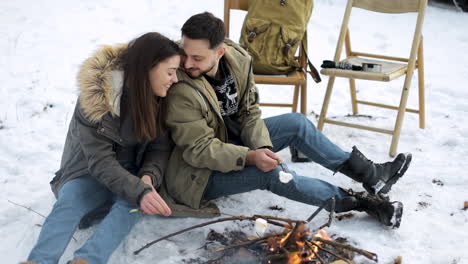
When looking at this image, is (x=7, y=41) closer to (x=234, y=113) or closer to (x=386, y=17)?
(x=234, y=113)

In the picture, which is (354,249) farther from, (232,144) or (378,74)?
(378,74)

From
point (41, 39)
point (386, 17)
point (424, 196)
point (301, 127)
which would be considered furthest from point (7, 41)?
point (386, 17)

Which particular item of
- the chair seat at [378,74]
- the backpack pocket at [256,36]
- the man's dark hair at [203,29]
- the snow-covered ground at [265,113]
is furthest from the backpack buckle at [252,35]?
the man's dark hair at [203,29]

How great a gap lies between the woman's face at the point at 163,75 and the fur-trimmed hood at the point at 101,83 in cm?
16

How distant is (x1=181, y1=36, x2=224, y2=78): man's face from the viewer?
8.79ft

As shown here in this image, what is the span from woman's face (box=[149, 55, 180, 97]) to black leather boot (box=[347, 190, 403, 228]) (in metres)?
1.23

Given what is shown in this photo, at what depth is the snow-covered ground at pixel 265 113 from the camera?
9.06 feet

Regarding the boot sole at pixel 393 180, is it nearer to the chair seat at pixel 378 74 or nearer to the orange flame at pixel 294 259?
the chair seat at pixel 378 74

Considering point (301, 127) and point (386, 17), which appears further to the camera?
point (386, 17)

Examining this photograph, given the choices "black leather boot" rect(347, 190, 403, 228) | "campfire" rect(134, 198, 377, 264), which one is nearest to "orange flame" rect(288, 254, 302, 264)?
"campfire" rect(134, 198, 377, 264)

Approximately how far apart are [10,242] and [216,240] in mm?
1069

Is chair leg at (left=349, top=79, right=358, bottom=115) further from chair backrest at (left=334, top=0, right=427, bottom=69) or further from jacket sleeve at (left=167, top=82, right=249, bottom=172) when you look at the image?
jacket sleeve at (left=167, top=82, right=249, bottom=172)

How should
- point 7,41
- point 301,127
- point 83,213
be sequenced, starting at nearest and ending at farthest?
point 83,213
point 301,127
point 7,41

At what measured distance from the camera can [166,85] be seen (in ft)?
8.38
